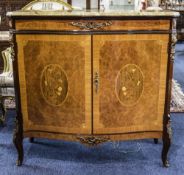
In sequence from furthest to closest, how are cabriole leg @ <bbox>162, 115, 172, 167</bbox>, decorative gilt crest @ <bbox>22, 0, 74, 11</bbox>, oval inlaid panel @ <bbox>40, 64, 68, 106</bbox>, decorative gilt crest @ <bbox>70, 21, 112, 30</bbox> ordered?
1. decorative gilt crest @ <bbox>22, 0, 74, 11</bbox>
2. cabriole leg @ <bbox>162, 115, 172, 167</bbox>
3. oval inlaid panel @ <bbox>40, 64, 68, 106</bbox>
4. decorative gilt crest @ <bbox>70, 21, 112, 30</bbox>

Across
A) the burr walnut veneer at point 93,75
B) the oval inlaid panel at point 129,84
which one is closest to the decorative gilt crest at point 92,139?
the burr walnut veneer at point 93,75

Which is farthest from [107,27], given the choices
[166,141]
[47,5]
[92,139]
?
[47,5]

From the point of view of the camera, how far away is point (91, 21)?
1629 millimetres

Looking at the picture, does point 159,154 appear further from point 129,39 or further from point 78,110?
point 129,39

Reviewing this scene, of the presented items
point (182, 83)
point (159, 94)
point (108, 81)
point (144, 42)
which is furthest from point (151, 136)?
point (182, 83)

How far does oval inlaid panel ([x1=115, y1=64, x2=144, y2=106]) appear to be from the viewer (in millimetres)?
1719

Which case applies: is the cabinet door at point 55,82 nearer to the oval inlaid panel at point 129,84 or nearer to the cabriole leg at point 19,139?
the cabriole leg at point 19,139

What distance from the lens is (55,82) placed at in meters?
1.76

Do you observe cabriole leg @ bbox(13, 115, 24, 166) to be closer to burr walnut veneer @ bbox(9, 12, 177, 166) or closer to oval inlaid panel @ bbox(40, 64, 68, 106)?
burr walnut veneer @ bbox(9, 12, 177, 166)

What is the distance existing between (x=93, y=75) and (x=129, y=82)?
201 millimetres

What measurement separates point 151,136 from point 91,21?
2.45 ft

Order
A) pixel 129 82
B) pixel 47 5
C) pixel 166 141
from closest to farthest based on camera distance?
1. pixel 129 82
2. pixel 166 141
3. pixel 47 5

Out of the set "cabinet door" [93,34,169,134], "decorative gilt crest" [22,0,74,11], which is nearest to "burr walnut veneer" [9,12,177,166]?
"cabinet door" [93,34,169,134]

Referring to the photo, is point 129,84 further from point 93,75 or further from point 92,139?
point 92,139
